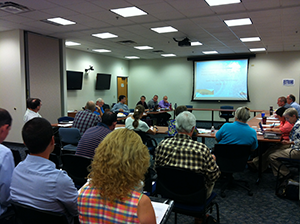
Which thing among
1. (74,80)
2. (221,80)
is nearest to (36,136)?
(74,80)

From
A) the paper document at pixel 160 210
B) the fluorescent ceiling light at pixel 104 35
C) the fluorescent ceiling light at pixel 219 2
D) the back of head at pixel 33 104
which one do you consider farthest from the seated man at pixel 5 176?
Result: the fluorescent ceiling light at pixel 104 35

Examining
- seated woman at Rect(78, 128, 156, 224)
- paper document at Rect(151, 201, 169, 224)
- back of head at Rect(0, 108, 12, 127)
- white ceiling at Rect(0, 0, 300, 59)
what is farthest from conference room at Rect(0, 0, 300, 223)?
back of head at Rect(0, 108, 12, 127)

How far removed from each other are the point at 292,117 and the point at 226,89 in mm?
7759

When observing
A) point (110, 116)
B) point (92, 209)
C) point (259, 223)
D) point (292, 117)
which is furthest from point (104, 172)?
point (292, 117)

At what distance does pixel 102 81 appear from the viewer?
11.1 metres

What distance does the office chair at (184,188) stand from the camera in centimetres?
208

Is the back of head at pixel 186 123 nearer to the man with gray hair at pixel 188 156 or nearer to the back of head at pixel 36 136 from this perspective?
the man with gray hair at pixel 188 156

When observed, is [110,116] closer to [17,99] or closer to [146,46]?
[17,99]

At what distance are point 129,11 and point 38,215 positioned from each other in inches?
181

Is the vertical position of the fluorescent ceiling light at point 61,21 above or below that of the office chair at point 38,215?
above

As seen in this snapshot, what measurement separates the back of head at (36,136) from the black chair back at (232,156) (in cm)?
250

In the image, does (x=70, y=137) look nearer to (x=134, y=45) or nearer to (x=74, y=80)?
(x=134, y=45)

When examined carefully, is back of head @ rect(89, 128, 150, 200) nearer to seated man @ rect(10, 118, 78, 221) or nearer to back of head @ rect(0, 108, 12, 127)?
seated man @ rect(10, 118, 78, 221)

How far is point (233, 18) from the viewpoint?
5508 millimetres
